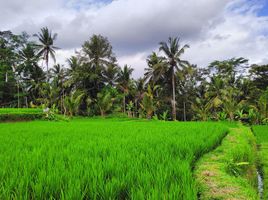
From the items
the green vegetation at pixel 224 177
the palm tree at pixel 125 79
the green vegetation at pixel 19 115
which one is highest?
the palm tree at pixel 125 79

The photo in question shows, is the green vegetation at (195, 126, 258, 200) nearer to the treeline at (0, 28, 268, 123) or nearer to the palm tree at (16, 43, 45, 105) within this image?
the treeline at (0, 28, 268, 123)

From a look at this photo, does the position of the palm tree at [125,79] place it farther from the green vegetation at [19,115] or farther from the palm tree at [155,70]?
the green vegetation at [19,115]

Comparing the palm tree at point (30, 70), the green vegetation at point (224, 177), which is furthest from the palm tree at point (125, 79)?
the green vegetation at point (224, 177)

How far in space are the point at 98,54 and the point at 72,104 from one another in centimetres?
778

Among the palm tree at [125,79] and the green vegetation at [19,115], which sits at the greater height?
the palm tree at [125,79]

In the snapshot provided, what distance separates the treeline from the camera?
964 inches

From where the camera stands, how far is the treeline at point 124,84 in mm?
24484

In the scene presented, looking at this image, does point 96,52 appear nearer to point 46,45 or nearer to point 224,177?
point 46,45

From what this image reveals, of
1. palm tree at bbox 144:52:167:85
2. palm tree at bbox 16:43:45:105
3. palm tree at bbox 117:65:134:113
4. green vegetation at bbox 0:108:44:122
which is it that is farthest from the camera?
palm tree at bbox 16:43:45:105

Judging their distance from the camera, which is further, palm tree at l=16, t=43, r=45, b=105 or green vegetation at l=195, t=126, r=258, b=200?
palm tree at l=16, t=43, r=45, b=105

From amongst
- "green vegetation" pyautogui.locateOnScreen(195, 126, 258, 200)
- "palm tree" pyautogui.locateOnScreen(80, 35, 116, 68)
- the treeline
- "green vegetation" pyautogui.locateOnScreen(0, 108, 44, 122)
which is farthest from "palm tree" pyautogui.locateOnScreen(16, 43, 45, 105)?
"green vegetation" pyautogui.locateOnScreen(195, 126, 258, 200)

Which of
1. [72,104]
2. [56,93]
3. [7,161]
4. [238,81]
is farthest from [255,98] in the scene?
[7,161]

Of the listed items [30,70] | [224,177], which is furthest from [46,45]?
[224,177]

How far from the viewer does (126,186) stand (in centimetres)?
253
